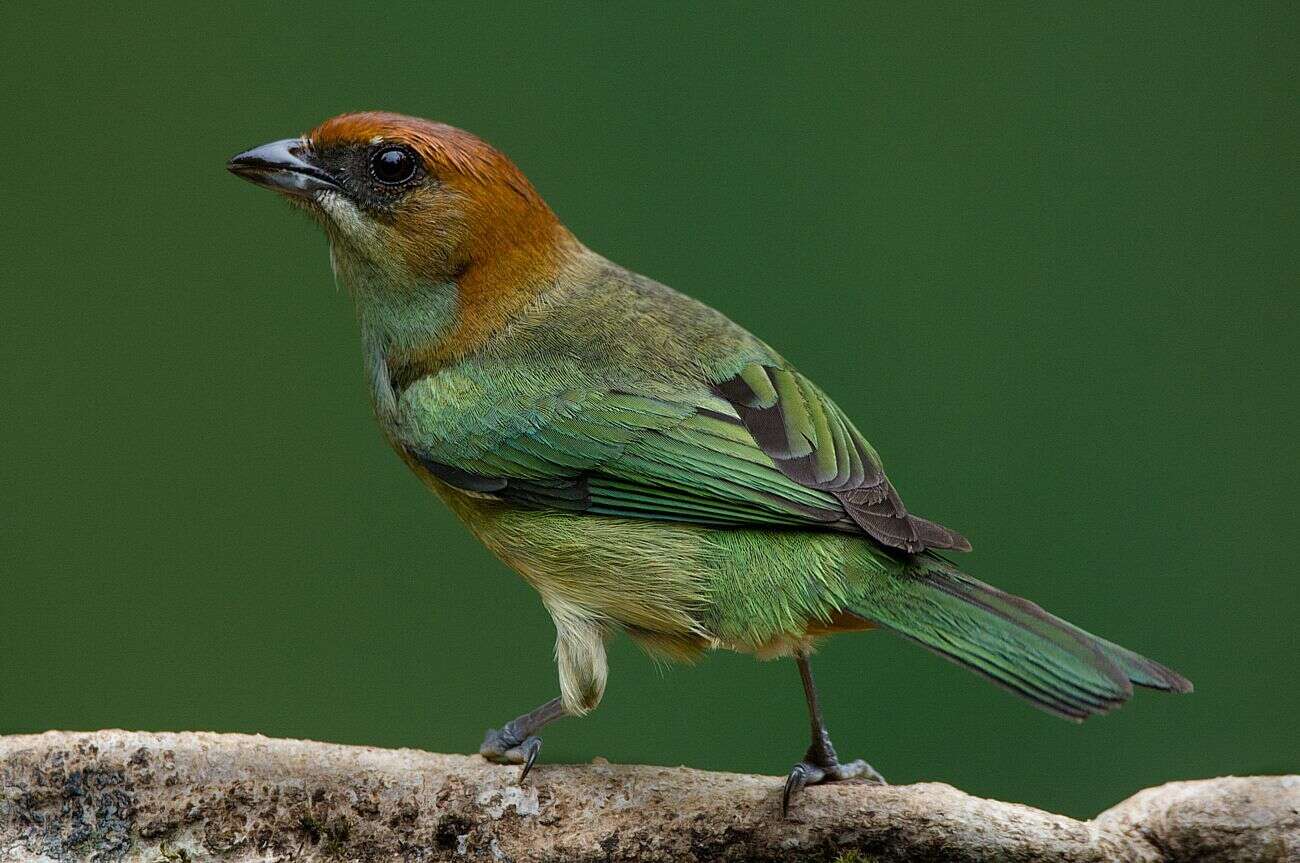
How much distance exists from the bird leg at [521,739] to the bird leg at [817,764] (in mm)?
726

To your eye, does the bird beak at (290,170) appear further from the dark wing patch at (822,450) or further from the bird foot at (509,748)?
the bird foot at (509,748)

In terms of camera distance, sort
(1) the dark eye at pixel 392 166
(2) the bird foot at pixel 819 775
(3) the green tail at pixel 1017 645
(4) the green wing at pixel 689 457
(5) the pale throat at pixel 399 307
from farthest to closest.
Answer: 1. (5) the pale throat at pixel 399 307
2. (1) the dark eye at pixel 392 166
3. (4) the green wing at pixel 689 457
4. (2) the bird foot at pixel 819 775
5. (3) the green tail at pixel 1017 645

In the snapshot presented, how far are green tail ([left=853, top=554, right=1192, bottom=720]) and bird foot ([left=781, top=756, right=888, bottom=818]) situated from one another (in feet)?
1.56

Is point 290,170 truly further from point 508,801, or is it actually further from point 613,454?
point 508,801

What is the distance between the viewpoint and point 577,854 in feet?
11.4

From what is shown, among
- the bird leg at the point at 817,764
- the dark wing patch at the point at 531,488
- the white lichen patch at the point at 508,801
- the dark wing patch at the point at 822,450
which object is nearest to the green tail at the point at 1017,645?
the dark wing patch at the point at 822,450

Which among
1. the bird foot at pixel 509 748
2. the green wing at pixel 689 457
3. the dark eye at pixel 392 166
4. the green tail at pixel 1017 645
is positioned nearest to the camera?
the green tail at pixel 1017 645

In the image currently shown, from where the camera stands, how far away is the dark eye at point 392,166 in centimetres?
404

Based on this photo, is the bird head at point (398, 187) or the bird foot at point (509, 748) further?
the bird head at point (398, 187)

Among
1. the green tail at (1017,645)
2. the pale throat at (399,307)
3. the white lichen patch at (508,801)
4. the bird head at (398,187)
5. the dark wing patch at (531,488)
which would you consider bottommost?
the white lichen patch at (508,801)

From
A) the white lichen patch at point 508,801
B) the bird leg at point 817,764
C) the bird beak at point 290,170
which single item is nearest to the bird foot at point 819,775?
the bird leg at point 817,764

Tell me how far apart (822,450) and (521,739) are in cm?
121

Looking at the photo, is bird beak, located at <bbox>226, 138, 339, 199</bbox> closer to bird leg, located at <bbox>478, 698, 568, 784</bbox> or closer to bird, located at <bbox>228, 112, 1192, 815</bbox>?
bird, located at <bbox>228, 112, 1192, 815</bbox>

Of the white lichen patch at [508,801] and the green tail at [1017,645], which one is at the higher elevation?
the green tail at [1017,645]
